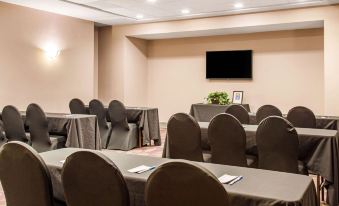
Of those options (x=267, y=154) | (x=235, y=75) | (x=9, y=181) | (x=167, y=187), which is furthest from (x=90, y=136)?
(x=235, y=75)

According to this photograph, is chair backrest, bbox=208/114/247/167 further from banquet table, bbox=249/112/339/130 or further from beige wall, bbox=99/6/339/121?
beige wall, bbox=99/6/339/121

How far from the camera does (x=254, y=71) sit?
348 inches

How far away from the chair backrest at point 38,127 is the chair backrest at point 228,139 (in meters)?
2.48

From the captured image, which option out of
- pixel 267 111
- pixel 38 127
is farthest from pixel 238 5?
pixel 38 127

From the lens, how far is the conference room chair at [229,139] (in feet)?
10.6

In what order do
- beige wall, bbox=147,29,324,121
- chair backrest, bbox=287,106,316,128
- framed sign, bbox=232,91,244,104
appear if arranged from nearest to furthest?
chair backrest, bbox=287,106,316,128, beige wall, bbox=147,29,324,121, framed sign, bbox=232,91,244,104

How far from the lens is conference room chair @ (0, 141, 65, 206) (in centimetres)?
192

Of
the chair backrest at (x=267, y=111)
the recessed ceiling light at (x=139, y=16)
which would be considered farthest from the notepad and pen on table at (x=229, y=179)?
the recessed ceiling light at (x=139, y=16)

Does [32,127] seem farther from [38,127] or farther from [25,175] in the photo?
[25,175]

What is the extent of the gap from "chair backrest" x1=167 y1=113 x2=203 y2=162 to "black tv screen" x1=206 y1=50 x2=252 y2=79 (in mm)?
5772

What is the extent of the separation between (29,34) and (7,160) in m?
Result: 5.98

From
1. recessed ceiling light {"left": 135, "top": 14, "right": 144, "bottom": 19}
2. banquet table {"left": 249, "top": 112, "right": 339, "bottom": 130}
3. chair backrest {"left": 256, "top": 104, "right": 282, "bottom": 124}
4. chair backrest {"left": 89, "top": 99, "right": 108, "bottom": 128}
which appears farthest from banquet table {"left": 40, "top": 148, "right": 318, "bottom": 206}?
recessed ceiling light {"left": 135, "top": 14, "right": 144, "bottom": 19}

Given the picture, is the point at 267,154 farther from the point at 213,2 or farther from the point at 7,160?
the point at 213,2

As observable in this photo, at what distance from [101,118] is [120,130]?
0.41m
